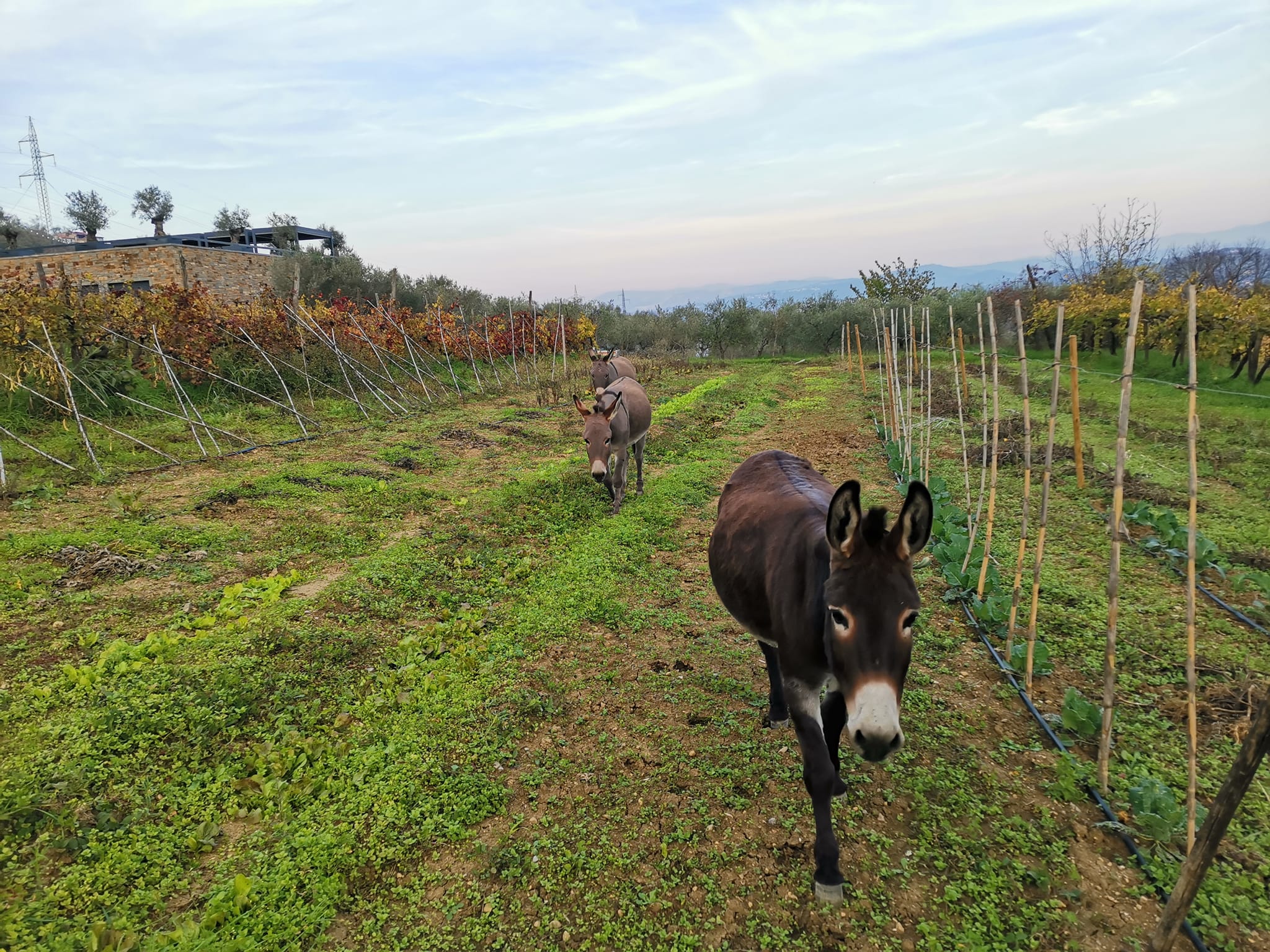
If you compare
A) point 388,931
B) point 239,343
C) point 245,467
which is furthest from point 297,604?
A: point 239,343

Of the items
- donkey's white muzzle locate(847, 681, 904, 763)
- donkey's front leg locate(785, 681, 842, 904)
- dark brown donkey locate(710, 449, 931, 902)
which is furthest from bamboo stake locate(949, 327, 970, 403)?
donkey's white muzzle locate(847, 681, 904, 763)

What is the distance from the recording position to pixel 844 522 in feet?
9.40

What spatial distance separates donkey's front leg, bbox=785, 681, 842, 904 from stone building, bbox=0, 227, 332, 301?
25191 mm

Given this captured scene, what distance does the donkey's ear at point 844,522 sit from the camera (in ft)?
9.00

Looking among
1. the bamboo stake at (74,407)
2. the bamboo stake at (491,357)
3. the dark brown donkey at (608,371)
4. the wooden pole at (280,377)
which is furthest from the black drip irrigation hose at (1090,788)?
the bamboo stake at (491,357)

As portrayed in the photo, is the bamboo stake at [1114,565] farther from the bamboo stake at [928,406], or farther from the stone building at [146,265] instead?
the stone building at [146,265]

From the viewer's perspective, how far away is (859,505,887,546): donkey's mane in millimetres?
2727

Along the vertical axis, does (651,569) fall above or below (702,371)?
below

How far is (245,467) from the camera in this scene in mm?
11484

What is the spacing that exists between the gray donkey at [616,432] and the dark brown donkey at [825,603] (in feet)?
15.2

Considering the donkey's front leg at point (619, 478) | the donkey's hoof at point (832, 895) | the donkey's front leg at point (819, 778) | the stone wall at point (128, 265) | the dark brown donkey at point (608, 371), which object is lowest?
the donkey's hoof at point (832, 895)

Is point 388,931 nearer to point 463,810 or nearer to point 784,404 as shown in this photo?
point 463,810

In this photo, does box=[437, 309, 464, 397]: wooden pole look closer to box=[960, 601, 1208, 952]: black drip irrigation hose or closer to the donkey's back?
the donkey's back

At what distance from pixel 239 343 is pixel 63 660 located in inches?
621
